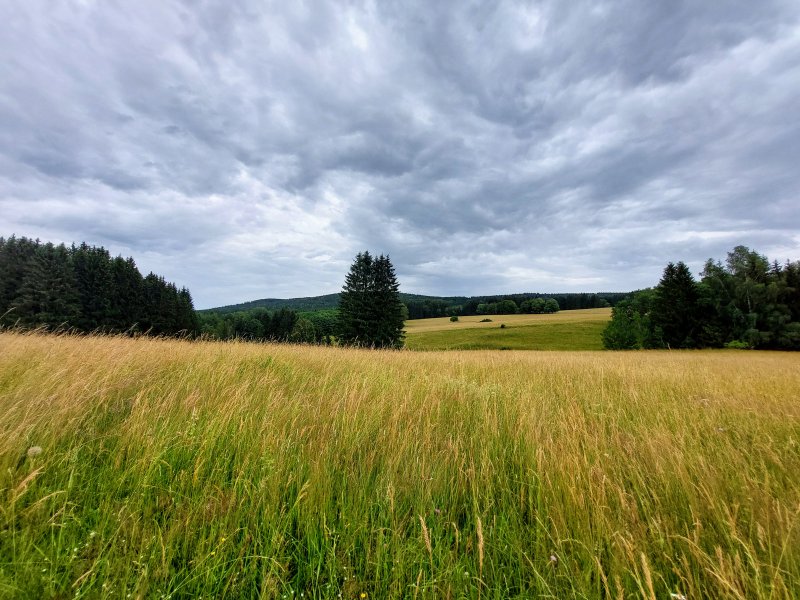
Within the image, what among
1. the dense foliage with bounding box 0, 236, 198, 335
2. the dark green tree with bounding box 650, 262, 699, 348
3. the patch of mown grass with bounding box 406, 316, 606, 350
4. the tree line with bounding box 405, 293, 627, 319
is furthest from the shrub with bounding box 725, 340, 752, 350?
the dense foliage with bounding box 0, 236, 198, 335

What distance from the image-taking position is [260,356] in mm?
6254

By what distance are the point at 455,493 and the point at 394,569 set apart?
802mm

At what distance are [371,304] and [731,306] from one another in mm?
47182

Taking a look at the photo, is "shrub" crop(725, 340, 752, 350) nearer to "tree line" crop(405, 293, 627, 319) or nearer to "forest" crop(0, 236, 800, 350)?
"forest" crop(0, 236, 800, 350)

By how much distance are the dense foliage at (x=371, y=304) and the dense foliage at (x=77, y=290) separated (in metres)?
18.2

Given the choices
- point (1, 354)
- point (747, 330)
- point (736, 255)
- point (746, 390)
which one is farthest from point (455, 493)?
point (736, 255)

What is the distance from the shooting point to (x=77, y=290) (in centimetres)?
4022

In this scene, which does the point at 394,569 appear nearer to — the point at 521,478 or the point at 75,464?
the point at 521,478

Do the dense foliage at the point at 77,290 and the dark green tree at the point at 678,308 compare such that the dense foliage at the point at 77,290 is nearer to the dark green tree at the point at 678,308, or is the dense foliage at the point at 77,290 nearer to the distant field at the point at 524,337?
the distant field at the point at 524,337

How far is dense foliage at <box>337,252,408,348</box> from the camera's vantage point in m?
41.1

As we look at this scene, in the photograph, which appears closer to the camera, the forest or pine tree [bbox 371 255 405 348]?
the forest

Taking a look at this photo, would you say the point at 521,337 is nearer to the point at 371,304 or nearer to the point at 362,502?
the point at 371,304

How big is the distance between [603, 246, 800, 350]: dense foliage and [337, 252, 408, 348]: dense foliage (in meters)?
37.2

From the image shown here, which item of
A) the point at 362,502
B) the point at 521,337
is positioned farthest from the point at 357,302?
the point at 362,502
